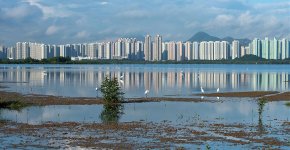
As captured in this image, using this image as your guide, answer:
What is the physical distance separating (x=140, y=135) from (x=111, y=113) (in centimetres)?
998

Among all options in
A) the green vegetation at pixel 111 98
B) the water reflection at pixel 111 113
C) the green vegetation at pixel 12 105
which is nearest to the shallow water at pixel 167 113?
the water reflection at pixel 111 113

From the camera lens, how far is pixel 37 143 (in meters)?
18.2

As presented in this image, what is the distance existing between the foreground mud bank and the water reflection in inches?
99.2

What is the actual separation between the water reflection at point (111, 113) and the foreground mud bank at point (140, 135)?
252 cm

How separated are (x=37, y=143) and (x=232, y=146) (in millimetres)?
7341

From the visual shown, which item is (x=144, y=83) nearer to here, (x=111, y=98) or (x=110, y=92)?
(x=111, y=98)

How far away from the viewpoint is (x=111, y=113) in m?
30.2

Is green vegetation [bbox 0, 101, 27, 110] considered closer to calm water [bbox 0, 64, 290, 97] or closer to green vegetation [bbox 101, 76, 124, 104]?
green vegetation [bbox 101, 76, 124, 104]

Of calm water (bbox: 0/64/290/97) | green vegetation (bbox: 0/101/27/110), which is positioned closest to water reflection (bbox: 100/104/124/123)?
green vegetation (bbox: 0/101/27/110)

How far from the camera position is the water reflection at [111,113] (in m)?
27.0

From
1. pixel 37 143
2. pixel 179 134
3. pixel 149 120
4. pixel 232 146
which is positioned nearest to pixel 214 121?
pixel 149 120

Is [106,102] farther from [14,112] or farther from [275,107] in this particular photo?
[275,107]

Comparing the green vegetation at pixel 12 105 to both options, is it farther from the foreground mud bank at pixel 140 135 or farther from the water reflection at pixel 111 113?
the foreground mud bank at pixel 140 135

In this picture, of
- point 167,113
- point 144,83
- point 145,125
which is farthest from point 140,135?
point 144,83
